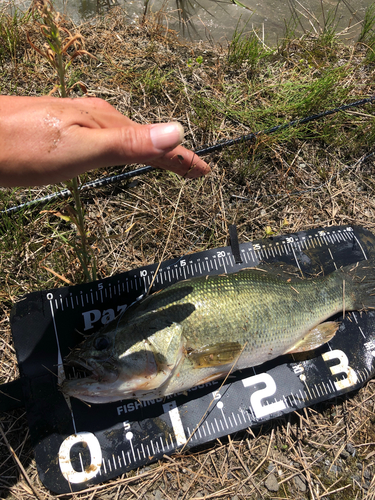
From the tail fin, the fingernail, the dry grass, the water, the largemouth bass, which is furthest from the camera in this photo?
the water

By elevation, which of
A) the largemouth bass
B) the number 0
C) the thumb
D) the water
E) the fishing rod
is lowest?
the number 0

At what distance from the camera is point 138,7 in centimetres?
483

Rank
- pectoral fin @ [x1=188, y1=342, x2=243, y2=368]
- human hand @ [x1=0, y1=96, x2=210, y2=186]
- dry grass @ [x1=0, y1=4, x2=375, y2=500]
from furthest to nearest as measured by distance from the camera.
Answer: dry grass @ [x1=0, y1=4, x2=375, y2=500], pectoral fin @ [x1=188, y1=342, x2=243, y2=368], human hand @ [x1=0, y1=96, x2=210, y2=186]

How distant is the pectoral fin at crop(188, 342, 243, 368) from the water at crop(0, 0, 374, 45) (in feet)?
15.6

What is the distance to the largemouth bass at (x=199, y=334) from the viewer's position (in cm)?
248

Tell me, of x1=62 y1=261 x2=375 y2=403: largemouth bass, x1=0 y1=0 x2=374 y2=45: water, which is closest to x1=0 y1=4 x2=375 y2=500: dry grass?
x1=0 y1=0 x2=374 y2=45: water

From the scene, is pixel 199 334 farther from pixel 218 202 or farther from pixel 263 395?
pixel 218 202

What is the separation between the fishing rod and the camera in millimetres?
3523

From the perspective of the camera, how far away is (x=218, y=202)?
3.87m

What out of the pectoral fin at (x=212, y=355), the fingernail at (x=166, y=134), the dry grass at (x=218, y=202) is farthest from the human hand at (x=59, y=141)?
the pectoral fin at (x=212, y=355)

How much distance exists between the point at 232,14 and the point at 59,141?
4.82 m

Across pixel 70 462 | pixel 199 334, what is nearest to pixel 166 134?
pixel 199 334

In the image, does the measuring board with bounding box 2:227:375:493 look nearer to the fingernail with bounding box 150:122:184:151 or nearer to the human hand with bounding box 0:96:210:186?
the human hand with bounding box 0:96:210:186

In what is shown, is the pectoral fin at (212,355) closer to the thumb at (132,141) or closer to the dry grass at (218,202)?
the dry grass at (218,202)
